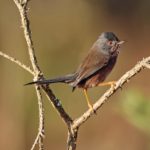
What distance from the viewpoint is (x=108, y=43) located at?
385 cm

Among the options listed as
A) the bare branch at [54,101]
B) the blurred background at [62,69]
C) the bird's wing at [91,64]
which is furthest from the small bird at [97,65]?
the blurred background at [62,69]

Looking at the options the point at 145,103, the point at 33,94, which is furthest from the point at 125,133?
the point at 145,103

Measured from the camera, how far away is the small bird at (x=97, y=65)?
366cm

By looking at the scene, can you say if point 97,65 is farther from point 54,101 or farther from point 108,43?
point 54,101

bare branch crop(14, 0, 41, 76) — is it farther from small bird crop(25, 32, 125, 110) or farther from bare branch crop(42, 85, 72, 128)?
small bird crop(25, 32, 125, 110)

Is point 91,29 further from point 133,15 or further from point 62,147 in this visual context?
point 62,147

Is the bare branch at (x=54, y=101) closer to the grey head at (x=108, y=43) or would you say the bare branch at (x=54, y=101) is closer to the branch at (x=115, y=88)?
the branch at (x=115, y=88)

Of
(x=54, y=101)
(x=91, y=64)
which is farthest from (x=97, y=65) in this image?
(x=54, y=101)

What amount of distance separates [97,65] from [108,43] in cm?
13

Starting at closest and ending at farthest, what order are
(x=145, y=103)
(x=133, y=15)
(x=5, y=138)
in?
(x=145, y=103) → (x=5, y=138) → (x=133, y=15)

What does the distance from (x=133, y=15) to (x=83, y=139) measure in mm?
4206

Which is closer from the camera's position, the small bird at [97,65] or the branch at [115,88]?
the branch at [115,88]

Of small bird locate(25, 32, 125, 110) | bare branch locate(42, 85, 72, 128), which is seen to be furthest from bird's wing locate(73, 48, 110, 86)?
bare branch locate(42, 85, 72, 128)

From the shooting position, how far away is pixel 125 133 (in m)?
11.8
